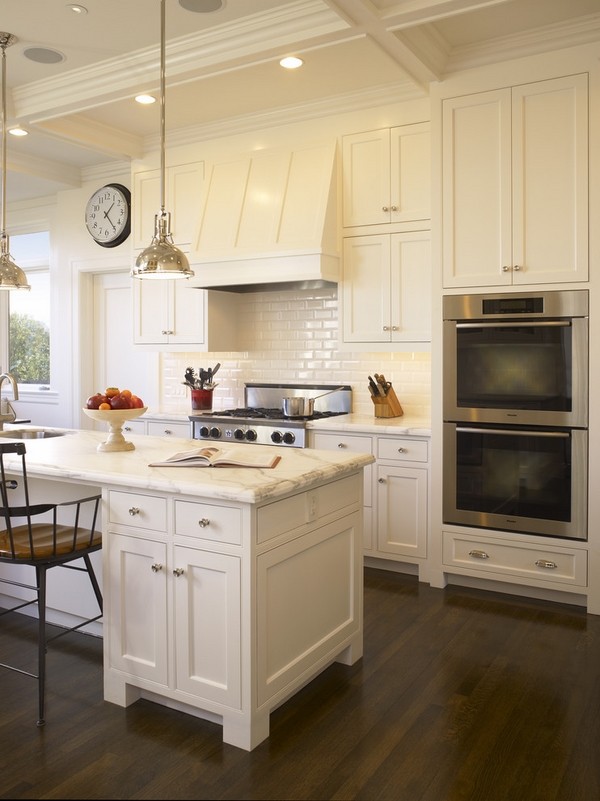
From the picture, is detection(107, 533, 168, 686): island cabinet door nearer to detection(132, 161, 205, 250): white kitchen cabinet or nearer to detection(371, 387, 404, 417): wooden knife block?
detection(371, 387, 404, 417): wooden knife block

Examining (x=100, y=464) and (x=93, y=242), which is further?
(x=93, y=242)

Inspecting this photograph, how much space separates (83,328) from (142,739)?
15.4 feet

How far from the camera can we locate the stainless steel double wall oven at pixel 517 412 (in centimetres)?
364

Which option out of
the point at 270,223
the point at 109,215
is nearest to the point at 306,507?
the point at 270,223

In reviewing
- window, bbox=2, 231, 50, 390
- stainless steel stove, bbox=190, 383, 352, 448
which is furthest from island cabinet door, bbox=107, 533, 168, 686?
window, bbox=2, 231, 50, 390

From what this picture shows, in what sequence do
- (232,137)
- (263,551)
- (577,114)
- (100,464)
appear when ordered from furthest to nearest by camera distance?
(232,137)
(577,114)
(100,464)
(263,551)

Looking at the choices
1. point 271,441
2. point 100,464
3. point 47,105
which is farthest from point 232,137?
point 100,464

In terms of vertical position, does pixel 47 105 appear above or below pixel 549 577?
above

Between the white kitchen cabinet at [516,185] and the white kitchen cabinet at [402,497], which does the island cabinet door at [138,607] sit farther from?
the white kitchen cabinet at [516,185]

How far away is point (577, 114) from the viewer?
3.57m

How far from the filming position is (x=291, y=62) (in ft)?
12.8

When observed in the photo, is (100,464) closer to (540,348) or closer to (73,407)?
(540,348)

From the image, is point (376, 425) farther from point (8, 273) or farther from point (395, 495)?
point (8, 273)

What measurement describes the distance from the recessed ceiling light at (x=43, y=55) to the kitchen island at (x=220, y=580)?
251 centimetres
